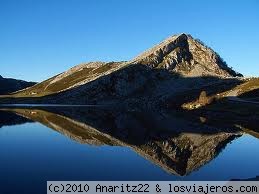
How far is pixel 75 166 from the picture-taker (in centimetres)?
4650

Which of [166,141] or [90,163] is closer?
[90,163]

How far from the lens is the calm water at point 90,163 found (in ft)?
133

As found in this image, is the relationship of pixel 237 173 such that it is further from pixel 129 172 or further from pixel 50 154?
pixel 50 154

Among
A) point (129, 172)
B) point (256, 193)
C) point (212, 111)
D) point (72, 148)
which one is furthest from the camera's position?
point (212, 111)

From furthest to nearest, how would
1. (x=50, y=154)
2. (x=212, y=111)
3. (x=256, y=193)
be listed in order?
(x=212, y=111) → (x=50, y=154) → (x=256, y=193)

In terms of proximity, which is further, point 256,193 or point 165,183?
point 165,183

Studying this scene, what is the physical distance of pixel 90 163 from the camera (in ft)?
161

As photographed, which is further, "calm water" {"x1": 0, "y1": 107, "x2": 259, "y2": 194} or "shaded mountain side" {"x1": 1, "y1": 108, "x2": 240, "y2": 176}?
"shaded mountain side" {"x1": 1, "y1": 108, "x2": 240, "y2": 176}

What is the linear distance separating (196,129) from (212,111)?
187ft

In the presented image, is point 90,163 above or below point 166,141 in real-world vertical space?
below

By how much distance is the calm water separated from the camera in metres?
40.6

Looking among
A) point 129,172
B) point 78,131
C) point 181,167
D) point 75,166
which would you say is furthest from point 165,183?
point 78,131

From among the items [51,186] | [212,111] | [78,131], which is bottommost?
[51,186]

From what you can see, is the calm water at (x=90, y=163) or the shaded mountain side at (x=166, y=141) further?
the shaded mountain side at (x=166, y=141)
